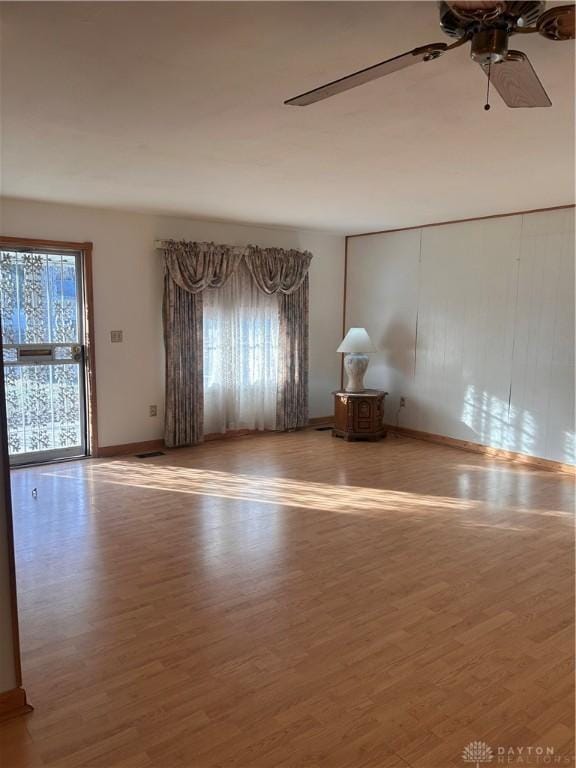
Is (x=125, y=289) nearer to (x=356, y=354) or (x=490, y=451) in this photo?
(x=356, y=354)

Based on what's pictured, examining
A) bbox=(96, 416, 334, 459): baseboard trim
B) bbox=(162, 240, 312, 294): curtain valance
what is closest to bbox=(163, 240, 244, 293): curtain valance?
bbox=(162, 240, 312, 294): curtain valance

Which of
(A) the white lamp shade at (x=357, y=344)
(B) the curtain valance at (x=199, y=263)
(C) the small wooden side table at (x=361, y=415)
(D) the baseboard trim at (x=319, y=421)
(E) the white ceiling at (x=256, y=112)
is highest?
(E) the white ceiling at (x=256, y=112)

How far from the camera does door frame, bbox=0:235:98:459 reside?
5.09m

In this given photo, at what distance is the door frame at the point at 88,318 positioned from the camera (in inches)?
200

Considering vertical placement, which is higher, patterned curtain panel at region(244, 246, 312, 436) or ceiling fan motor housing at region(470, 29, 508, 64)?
ceiling fan motor housing at region(470, 29, 508, 64)

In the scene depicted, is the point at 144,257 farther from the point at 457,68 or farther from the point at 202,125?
the point at 457,68

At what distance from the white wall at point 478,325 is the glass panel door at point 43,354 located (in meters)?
3.53

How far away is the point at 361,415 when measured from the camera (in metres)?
6.34

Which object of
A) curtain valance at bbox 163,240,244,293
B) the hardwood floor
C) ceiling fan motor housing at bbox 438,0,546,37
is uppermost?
ceiling fan motor housing at bbox 438,0,546,37

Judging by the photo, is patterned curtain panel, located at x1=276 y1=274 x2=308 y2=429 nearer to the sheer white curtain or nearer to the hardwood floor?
the sheer white curtain
